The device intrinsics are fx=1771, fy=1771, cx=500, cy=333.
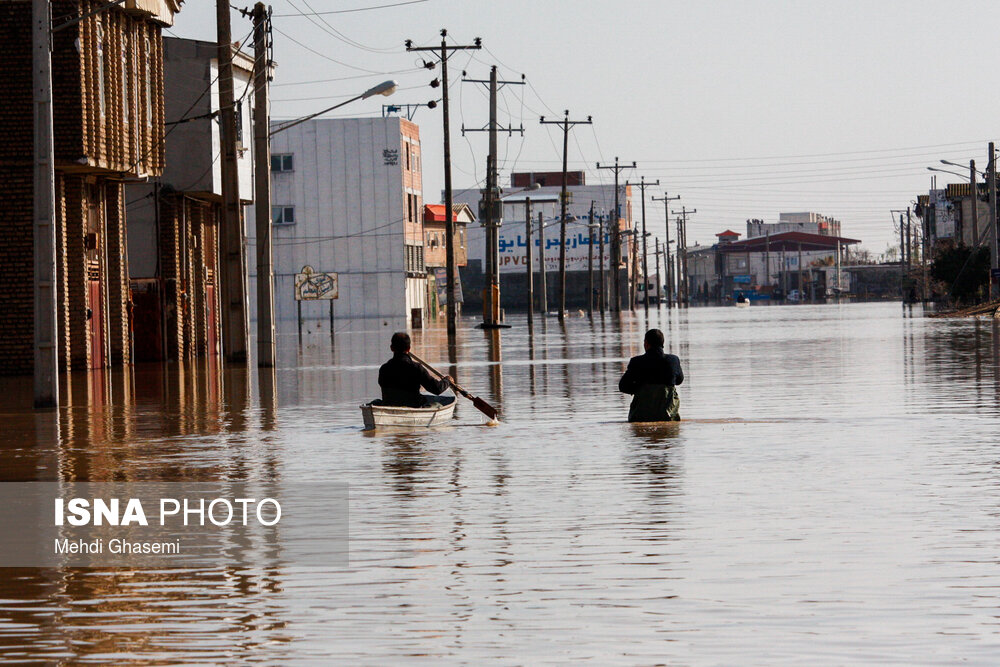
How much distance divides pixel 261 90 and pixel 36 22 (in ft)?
50.1

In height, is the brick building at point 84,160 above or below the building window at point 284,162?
below

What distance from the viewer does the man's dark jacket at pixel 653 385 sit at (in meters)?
19.5

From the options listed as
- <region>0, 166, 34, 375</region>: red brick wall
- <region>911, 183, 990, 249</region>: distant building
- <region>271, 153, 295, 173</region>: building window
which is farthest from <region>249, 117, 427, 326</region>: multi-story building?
<region>0, 166, 34, 375</region>: red brick wall

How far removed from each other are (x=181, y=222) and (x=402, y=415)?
30.8 m

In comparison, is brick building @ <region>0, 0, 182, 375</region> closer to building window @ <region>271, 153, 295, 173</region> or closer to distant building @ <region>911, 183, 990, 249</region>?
building window @ <region>271, 153, 295, 173</region>

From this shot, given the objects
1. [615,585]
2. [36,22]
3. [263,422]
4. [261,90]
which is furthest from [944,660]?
[261,90]

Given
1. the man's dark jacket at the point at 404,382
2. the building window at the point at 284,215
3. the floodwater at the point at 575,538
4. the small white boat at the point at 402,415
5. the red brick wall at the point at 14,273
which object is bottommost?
the floodwater at the point at 575,538

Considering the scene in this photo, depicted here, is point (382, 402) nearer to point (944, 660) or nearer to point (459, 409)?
point (459, 409)

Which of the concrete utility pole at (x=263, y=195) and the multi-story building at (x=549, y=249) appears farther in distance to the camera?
the multi-story building at (x=549, y=249)

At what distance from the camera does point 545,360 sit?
40938mm

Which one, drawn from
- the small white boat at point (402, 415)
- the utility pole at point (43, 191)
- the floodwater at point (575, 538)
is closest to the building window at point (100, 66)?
the floodwater at point (575, 538)

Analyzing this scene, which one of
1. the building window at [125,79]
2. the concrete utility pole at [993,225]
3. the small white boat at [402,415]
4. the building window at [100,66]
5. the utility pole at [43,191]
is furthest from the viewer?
the concrete utility pole at [993,225]

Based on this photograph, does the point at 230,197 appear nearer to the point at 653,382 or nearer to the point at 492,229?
the point at 653,382

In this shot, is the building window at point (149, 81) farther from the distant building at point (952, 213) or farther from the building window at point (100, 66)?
the distant building at point (952, 213)
